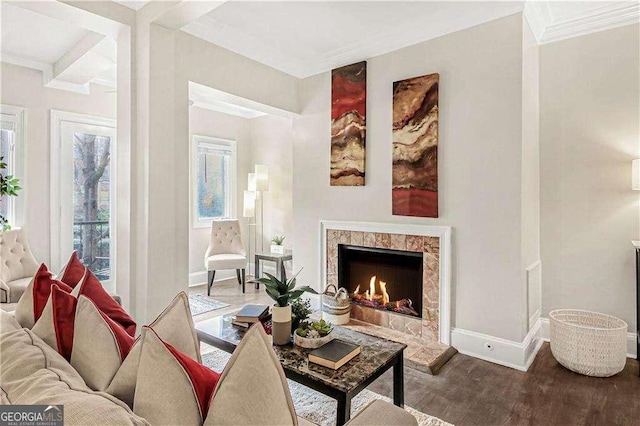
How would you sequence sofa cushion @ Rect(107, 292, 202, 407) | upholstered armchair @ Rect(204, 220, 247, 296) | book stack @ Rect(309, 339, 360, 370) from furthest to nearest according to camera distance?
1. upholstered armchair @ Rect(204, 220, 247, 296)
2. book stack @ Rect(309, 339, 360, 370)
3. sofa cushion @ Rect(107, 292, 202, 407)

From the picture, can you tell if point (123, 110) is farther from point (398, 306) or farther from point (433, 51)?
point (398, 306)

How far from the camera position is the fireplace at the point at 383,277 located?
332cm

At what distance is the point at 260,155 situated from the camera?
5902 mm

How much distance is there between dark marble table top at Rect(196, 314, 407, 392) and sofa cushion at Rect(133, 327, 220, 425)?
2.82ft

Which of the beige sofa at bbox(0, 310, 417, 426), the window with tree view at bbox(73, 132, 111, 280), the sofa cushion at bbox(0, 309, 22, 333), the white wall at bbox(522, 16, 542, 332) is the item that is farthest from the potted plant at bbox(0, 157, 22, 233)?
the white wall at bbox(522, 16, 542, 332)

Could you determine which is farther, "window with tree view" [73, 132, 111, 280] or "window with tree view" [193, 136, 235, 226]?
"window with tree view" [193, 136, 235, 226]

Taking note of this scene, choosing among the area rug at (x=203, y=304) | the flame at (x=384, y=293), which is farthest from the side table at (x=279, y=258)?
the flame at (x=384, y=293)

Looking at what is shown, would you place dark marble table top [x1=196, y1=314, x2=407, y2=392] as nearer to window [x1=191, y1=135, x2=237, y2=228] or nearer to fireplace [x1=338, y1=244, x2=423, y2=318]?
fireplace [x1=338, y1=244, x2=423, y2=318]

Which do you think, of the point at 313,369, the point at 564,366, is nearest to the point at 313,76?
the point at 313,369

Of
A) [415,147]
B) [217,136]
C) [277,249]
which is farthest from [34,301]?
[217,136]

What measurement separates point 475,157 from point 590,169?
101 centimetres

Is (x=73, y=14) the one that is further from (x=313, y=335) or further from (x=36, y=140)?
(x=313, y=335)

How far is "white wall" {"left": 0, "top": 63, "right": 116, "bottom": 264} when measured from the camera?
147 inches

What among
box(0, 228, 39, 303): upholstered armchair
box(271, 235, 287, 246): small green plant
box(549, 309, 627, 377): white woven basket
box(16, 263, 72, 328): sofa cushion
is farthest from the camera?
box(271, 235, 287, 246): small green plant
